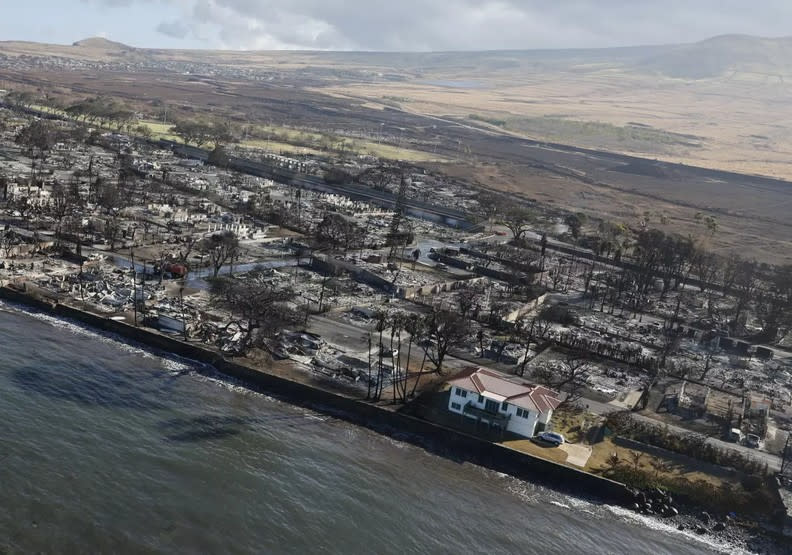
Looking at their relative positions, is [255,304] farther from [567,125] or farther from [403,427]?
[567,125]

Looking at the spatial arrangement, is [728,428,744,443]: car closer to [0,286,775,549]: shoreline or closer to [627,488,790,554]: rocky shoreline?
[627,488,790,554]: rocky shoreline

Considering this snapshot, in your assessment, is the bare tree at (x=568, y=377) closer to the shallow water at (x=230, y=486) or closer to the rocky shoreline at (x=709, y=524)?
the rocky shoreline at (x=709, y=524)

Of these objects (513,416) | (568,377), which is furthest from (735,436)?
(513,416)

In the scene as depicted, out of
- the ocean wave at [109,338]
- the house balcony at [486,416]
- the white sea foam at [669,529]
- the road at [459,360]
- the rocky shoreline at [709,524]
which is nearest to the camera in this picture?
the white sea foam at [669,529]

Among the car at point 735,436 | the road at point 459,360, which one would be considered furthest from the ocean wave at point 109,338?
the car at point 735,436

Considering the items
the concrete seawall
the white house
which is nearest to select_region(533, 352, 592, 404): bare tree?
the white house

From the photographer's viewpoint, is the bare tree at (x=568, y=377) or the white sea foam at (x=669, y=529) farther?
the bare tree at (x=568, y=377)
